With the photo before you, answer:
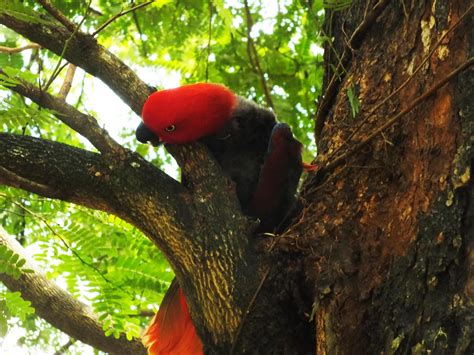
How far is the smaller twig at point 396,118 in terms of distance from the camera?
239 centimetres

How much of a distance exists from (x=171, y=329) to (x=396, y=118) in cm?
151

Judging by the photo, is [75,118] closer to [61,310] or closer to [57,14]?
[57,14]

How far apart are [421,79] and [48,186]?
1.57m

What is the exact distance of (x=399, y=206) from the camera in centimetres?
247

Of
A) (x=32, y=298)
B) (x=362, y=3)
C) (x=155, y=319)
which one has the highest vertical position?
(x=362, y=3)

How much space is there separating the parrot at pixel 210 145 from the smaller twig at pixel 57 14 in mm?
521

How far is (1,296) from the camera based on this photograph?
2912 mm

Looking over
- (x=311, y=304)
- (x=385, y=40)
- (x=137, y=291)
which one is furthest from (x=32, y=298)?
(x=385, y=40)

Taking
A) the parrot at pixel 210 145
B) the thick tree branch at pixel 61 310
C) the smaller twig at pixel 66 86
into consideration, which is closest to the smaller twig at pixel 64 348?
the thick tree branch at pixel 61 310

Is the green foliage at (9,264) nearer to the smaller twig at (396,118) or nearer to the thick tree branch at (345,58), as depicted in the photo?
the smaller twig at (396,118)

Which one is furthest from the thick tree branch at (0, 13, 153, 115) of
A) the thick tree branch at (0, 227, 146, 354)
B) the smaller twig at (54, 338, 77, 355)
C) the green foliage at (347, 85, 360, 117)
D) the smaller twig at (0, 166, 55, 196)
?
the smaller twig at (54, 338, 77, 355)

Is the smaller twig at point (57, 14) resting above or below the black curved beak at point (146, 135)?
above

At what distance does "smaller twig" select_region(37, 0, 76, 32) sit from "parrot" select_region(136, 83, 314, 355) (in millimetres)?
521

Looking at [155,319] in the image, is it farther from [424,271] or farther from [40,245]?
[424,271]
